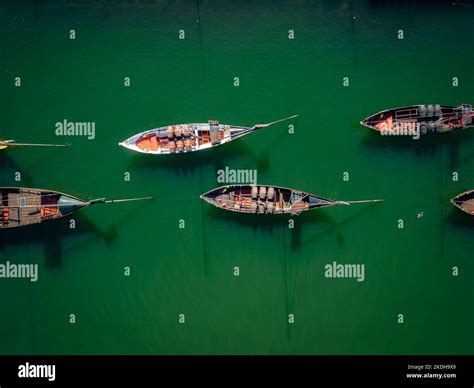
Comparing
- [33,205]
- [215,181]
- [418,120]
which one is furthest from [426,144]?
[33,205]

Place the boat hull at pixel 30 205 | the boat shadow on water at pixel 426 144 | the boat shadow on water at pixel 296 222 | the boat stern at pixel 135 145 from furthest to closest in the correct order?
the boat shadow on water at pixel 426 144
the boat shadow on water at pixel 296 222
the boat stern at pixel 135 145
the boat hull at pixel 30 205

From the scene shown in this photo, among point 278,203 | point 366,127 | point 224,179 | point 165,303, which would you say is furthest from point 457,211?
point 165,303

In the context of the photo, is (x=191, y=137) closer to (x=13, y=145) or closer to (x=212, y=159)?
(x=212, y=159)

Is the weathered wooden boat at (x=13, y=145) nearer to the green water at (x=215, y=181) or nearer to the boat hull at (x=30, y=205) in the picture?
the green water at (x=215, y=181)

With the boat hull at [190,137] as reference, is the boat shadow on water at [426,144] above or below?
below

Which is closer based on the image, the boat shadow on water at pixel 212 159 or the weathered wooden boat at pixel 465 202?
the weathered wooden boat at pixel 465 202

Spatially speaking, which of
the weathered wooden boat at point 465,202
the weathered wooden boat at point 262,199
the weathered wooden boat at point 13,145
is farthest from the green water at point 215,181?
the weathered wooden boat at point 262,199
